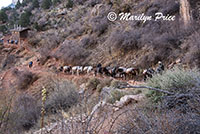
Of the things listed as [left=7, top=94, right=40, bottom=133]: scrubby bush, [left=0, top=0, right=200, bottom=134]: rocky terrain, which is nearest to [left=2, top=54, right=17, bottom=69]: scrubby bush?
[left=0, top=0, right=200, bottom=134]: rocky terrain

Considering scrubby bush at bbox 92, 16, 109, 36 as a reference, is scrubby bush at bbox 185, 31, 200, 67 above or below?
below

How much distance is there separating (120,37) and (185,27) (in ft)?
16.3

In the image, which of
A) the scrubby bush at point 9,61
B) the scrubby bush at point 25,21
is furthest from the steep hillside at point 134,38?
the scrubby bush at point 25,21

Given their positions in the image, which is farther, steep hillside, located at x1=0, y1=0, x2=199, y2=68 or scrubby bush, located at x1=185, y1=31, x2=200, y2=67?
steep hillside, located at x1=0, y1=0, x2=199, y2=68

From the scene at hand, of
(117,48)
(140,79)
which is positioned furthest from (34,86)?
(140,79)

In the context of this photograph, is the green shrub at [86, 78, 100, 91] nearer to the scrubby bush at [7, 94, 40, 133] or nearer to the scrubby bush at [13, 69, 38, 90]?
the scrubby bush at [7, 94, 40, 133]

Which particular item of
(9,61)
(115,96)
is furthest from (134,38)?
(9,61)

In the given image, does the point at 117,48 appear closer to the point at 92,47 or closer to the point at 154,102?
the point at 92,47

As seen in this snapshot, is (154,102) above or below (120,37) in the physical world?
below

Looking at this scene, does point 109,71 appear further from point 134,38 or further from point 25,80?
point 25,80

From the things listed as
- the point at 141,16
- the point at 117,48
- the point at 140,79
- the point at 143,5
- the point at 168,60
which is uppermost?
the point at 143,5

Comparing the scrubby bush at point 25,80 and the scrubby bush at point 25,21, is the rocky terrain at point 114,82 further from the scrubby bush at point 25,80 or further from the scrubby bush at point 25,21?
the scrubby bush at point 25,21

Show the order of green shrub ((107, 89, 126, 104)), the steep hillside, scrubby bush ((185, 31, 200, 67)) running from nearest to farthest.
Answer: green shrub ((107, 89, 126, 104)) < scrubby bush ((185, 31, 200, 67)) < the steep hillside

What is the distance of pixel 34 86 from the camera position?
16.6m
